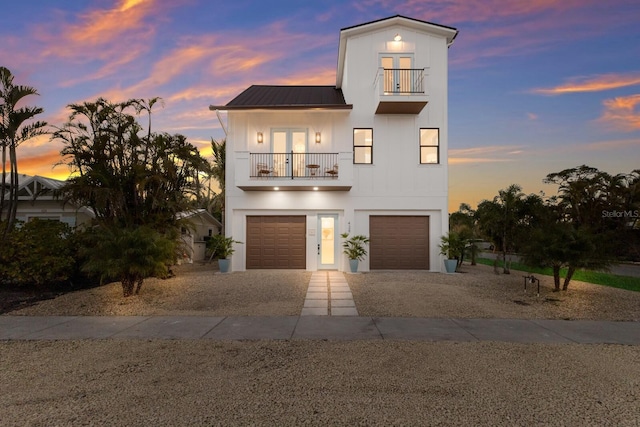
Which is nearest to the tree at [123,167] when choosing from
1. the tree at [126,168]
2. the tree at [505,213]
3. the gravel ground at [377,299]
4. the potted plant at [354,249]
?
the tree at [126,168]

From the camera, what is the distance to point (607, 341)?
554 cm

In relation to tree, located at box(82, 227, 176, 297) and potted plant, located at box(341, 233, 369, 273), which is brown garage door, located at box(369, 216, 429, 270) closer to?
potted plant, located at box(341, 233, 369, 273)

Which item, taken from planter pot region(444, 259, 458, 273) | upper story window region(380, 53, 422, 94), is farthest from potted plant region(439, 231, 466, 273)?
upper story window region(380, 53, 422, 94)

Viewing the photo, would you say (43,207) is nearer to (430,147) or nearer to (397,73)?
(397,73)

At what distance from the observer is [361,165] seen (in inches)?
556

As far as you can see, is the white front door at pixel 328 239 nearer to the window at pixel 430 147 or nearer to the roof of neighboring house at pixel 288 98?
the window at pixel 430 147

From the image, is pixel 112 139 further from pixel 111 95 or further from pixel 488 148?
pixel 488 148

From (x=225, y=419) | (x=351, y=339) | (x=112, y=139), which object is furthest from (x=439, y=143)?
(x=225, y=419)

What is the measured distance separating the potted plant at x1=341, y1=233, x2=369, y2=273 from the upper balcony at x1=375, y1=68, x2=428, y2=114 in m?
5.44

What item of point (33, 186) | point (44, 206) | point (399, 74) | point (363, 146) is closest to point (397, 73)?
point (399, 74)

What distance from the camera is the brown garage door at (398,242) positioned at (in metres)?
14.1

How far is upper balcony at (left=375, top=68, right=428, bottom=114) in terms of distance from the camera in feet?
43.2

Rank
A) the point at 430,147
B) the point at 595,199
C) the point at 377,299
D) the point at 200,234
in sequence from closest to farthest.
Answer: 1. the point at 377,299
2. the point at 430,147
3. the point at 595,199
4. the point at 200,234

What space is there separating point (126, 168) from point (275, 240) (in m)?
6.25
